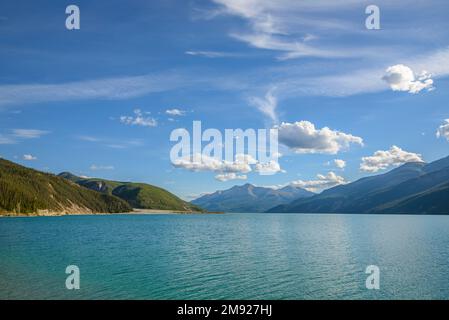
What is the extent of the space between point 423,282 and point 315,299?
20.6 metres

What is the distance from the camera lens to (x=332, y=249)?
95.2 meters

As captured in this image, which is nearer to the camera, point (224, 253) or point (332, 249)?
point (224, 253)

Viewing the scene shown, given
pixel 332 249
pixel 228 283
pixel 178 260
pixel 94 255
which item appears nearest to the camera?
pixel 228 283

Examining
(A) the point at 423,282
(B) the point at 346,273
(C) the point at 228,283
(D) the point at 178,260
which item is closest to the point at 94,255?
(D) the point at 178,260
